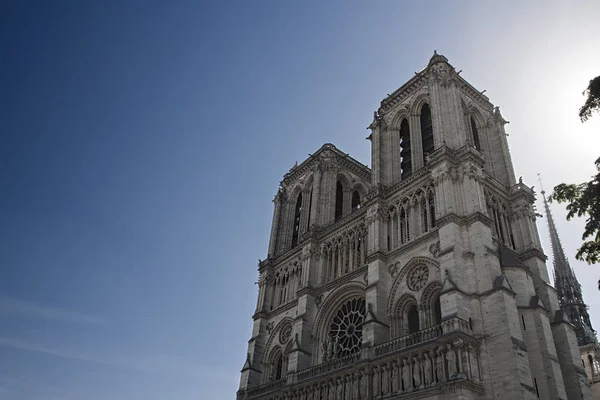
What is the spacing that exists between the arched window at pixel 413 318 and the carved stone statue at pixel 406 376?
12.3 feet

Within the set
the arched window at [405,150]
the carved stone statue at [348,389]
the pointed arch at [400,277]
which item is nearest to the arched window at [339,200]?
the arched window at [405,150]

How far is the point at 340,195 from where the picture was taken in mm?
44625

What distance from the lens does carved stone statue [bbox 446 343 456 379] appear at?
871 inches

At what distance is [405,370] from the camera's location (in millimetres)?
24438

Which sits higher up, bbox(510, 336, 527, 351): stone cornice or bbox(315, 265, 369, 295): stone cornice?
bbox(315, 265, 369, 295): stone cornice

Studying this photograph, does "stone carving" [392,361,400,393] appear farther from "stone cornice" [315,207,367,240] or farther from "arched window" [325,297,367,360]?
"stone cornice" [315,207,367,240]

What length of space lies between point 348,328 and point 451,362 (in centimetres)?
1018

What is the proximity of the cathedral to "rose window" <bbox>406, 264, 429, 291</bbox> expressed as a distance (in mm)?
77

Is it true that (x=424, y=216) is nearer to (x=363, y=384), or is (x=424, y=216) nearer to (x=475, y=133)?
(x=475, y=133)

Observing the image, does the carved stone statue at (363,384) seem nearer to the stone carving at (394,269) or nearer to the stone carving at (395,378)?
the stone carving at (395,378)

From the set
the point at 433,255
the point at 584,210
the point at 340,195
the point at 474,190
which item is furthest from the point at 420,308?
the point at 340,195

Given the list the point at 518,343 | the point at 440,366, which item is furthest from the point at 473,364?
the point at 518,343

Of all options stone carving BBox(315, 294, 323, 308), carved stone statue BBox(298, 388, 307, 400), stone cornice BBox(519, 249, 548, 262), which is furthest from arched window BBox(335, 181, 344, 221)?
carved stone statue BBox(298, 388, 307, 400)

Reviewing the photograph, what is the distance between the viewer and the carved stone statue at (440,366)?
2252 cm
